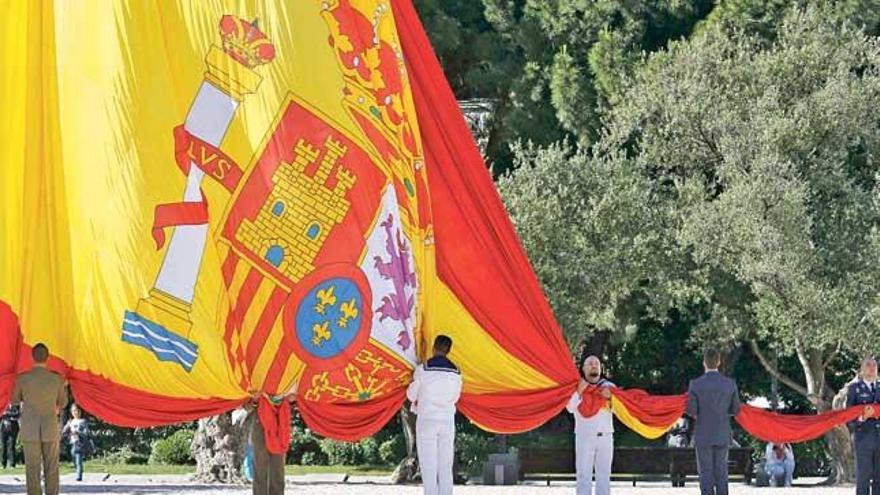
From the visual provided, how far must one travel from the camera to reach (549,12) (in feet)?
137

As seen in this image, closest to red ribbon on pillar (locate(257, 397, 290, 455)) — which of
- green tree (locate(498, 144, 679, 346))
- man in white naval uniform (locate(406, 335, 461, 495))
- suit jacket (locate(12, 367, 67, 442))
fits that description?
man in white naval uniform (locate(406, 335, 461, 495))

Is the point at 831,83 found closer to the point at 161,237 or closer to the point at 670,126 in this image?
the point at 670,126

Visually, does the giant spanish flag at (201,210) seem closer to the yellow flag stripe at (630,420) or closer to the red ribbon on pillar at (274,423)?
the red ribbon on pillar at (274,423)

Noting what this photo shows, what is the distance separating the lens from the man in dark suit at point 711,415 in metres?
20.1

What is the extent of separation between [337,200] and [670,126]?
19.6 meters

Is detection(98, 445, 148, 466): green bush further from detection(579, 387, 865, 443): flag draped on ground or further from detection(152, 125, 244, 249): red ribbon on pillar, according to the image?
detection(152, 125, 244, 249): red ribbon on pillar

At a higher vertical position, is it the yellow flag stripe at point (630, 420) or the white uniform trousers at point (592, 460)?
the yellow flag stripe at point (630, 420)

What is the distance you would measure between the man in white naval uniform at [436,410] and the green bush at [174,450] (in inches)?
1067

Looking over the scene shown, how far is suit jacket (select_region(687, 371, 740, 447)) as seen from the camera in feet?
66.0

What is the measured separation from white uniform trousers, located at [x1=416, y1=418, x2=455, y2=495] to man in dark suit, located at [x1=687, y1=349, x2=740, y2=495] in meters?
2.82

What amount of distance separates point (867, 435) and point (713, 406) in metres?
2.00

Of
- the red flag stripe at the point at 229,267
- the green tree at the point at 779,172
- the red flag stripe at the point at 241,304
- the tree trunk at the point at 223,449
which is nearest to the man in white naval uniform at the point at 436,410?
the red flag stripe at the point at 241,304

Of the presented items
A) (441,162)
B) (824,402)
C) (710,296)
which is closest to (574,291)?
(710,296)

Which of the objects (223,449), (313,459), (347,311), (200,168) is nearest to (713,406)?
(347,311)
